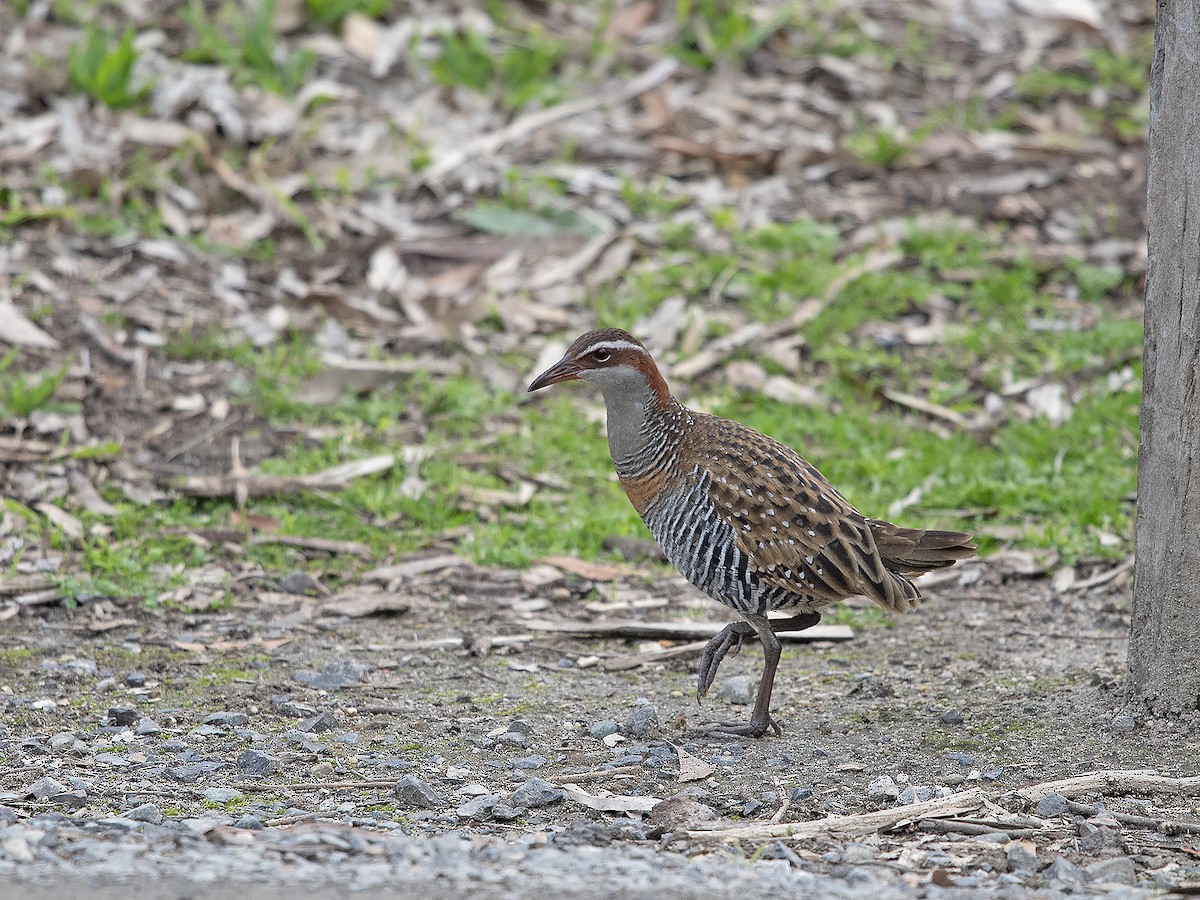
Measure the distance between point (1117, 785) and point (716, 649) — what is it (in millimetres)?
1563

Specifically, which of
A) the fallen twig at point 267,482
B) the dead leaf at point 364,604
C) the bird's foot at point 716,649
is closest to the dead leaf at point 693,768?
the bird's foot at point 716,649

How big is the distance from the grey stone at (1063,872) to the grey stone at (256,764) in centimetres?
242

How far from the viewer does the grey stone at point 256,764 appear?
5.02m

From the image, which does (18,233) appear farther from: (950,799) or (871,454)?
(950,799)

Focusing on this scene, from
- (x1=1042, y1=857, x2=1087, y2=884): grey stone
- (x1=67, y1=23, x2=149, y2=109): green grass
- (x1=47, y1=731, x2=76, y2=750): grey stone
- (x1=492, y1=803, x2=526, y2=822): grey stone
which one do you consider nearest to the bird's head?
(x1=492, y1=803, x2=526, y2=822): grey stone

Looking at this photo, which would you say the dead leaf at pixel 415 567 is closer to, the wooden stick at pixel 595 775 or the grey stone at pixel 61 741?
the grey stone at pixel 61 741

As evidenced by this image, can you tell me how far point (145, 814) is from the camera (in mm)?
4512

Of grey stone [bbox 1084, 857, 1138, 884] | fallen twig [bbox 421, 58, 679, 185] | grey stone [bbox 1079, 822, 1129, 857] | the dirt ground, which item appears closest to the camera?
grey stone [bbox 1084, 857, 1138, 884]

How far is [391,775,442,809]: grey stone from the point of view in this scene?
4.77m

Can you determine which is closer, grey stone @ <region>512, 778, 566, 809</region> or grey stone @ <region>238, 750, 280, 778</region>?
grey stone @ <region>512, 778, 566, 809</region>

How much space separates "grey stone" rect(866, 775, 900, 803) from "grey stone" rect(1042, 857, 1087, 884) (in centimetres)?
71

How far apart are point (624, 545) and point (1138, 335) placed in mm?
3427

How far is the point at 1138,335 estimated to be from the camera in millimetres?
8836

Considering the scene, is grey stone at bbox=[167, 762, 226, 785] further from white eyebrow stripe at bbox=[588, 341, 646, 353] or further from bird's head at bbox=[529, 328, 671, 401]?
white eyebrow stripe at bbox=[588, 341, 646, 353]
